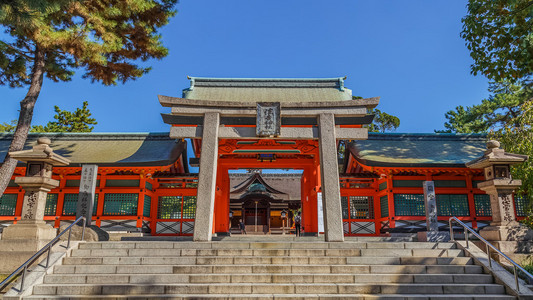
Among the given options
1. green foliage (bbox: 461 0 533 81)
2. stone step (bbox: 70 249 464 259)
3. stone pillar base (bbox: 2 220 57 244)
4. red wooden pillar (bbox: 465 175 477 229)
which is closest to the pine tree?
stone pillar base (bbox: 2 220 57 244)

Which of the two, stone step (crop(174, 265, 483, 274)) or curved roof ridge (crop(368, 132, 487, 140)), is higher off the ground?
curved roof ridge (crop(368, 132, 487, 140))

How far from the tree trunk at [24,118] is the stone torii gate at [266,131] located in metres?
4.40

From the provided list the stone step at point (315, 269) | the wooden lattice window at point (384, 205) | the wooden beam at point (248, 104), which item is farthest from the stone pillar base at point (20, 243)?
the wooden lattice window at point (384, 205)

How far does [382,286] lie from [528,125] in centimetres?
795

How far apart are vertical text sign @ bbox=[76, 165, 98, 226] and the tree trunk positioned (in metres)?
2.06

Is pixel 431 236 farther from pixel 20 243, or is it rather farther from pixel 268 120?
pixel 20 243

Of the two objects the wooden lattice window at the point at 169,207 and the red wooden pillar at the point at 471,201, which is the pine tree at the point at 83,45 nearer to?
the wooden lattice window at the point at 169,207

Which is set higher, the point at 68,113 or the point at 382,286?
the point at 68,113

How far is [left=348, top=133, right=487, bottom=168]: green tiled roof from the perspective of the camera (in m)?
14.2

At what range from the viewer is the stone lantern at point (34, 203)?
8289mm

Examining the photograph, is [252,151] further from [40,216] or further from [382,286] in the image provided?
[382,286]

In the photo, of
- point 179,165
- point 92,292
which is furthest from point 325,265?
point 179,165

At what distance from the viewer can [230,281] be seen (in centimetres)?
665

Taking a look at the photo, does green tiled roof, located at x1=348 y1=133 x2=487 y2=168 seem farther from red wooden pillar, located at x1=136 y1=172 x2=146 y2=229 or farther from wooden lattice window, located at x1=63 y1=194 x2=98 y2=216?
wooden lattice window, located at x1=63 y1=194 x2=98 y2=216
